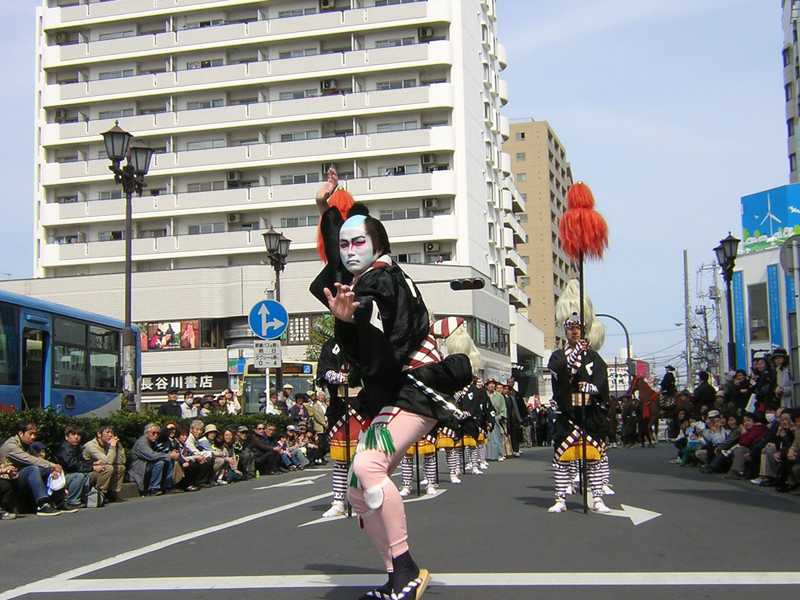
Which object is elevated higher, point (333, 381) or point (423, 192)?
point (423, 192)

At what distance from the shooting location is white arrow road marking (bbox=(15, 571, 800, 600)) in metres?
6.10

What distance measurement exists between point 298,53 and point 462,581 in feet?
199

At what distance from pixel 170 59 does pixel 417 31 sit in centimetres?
1555

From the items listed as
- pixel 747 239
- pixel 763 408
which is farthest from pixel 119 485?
pixel 747 239

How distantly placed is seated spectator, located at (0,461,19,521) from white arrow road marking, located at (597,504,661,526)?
23.8 feet

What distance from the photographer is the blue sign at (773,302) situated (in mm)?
51125

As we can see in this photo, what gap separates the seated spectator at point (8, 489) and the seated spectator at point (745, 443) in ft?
35.1

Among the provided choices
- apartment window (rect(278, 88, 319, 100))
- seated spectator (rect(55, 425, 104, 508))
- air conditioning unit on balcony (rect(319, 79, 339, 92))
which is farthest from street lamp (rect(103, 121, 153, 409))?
apartment window (rect(278, 88, 319, 100))

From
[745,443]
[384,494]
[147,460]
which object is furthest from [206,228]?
[384,494]

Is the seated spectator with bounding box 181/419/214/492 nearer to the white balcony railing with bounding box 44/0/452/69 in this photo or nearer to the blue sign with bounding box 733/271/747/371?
the blue sign with bounding box 733/271/747/371

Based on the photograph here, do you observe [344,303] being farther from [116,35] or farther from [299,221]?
[116,35]

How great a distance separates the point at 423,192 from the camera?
60.5 meters

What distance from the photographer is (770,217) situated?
57156 millimetres

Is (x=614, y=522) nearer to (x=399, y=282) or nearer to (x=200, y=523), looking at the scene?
(x=200, y=523)
